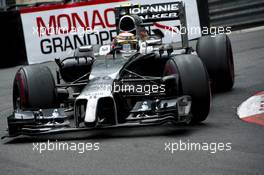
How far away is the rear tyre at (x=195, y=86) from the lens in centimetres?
983

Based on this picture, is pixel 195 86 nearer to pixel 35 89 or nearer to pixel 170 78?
pixel 170 78

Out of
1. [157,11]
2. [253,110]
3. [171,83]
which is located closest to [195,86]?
[171,83]

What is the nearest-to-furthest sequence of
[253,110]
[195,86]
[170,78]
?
1. [195,86]
2. [170,78]
3. [253,110]

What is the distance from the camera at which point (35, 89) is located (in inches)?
406

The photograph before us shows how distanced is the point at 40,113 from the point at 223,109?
2.84 meters

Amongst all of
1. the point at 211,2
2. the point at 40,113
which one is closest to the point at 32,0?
the point at 211,2

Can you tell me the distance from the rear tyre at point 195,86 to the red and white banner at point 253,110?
66cm

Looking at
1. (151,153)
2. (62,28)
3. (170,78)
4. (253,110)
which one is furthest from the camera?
(62,28)

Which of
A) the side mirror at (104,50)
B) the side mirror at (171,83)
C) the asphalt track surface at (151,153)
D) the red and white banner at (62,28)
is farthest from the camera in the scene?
the red and white banner at (62,28)

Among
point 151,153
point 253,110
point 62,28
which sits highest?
point 62,28

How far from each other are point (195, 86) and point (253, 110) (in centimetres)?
128

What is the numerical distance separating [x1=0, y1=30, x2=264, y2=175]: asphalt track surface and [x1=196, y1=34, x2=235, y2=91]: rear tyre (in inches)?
43.3

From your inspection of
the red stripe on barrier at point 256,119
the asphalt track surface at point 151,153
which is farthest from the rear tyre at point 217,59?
the red stripe on barrier at point 256,119

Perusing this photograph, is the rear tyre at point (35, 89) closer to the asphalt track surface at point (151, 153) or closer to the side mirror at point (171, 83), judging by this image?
the asphalt track surface at point (151, 153)
